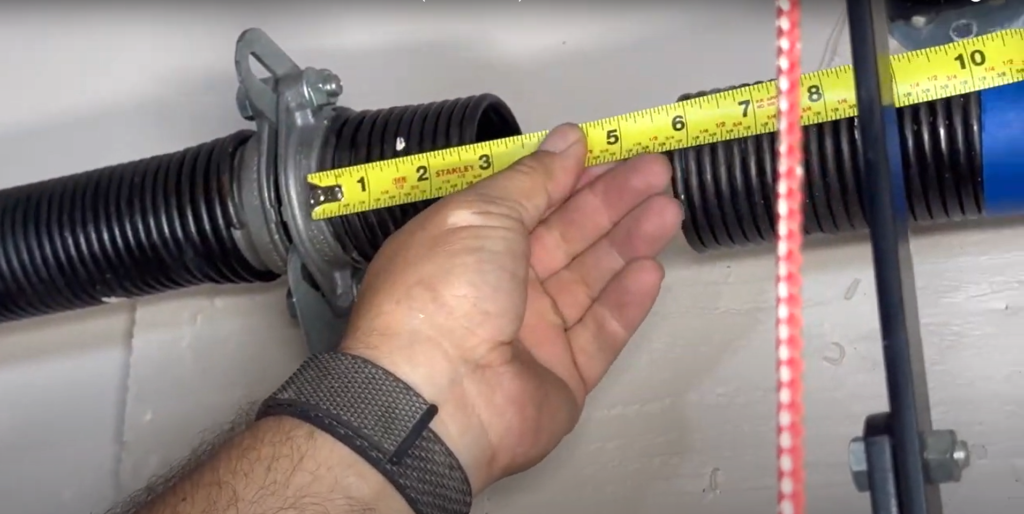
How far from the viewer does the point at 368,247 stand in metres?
1.04

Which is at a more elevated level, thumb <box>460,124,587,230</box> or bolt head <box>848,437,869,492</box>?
thumb <box>460,124,587,230</box>

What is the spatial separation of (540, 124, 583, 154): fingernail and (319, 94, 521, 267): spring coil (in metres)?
0.10

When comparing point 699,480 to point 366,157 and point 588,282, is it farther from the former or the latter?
point 366,157

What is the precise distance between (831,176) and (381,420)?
1.59 feet

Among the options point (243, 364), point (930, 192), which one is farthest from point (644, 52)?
point (243, 364)

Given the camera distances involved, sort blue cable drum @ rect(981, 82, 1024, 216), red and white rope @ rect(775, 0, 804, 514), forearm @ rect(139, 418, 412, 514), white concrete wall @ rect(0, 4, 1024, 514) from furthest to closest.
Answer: white concrete wall @ rect(0, 4, 1024, 514) → blue cable drum @ rect(981, 82, 1024, 216) → forearm @ rect(139, 418, 412, 514) → red and white rope @ rect(775, 0, 804, 514)

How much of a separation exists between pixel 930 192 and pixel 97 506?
106 cm

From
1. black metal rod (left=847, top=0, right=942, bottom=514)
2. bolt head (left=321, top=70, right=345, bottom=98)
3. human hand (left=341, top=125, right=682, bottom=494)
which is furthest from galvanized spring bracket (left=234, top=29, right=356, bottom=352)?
black metal rod (left=847, top=0, right=942, bottom=514)

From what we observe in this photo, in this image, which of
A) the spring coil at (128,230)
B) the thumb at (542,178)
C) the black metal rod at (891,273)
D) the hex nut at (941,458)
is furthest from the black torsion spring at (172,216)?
the hex nut at (941,458)

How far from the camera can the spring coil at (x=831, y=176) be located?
2.90 ft

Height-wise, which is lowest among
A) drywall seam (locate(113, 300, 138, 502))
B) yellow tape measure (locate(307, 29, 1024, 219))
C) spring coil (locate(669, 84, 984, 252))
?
drywall seam (locate(113, 300, 138, 502))

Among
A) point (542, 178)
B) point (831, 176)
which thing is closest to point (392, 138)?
point (542, 178)

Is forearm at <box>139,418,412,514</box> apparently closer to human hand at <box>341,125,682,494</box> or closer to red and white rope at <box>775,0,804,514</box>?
human hand at <box>341,125,682,494</box>

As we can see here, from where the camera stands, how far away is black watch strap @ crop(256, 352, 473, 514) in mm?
755
